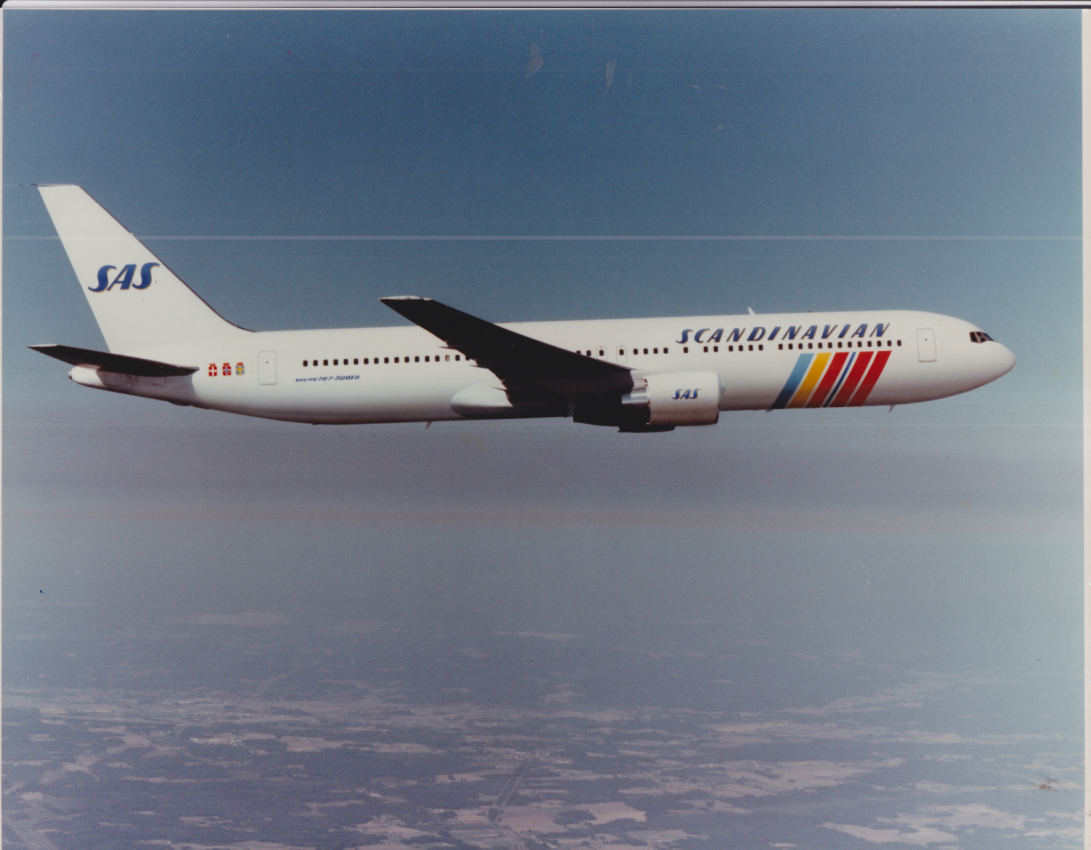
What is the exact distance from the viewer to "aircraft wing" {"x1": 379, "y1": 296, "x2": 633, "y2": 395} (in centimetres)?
1295

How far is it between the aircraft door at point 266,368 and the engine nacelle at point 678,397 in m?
6.51

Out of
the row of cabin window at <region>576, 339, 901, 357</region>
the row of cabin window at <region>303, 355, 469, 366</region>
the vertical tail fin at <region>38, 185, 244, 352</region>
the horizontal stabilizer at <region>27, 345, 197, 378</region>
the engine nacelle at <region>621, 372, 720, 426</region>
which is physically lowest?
the engine nacelle at <region>621, 372, 720, 426</region>

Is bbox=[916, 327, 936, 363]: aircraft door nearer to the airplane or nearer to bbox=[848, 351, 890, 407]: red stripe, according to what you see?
the airplane

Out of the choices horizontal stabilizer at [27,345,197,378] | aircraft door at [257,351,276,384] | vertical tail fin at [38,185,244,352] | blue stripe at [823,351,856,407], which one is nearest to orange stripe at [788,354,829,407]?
blue stripe at [823,351,856,407]

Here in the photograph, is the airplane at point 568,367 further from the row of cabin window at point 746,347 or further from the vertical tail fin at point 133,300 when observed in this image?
the vertical tail fin at point 133,300

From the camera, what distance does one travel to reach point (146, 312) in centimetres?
1539

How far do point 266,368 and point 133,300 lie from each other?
332 cm

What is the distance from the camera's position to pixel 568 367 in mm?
13547

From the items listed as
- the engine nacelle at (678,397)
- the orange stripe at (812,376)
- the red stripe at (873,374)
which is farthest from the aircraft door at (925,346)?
the engine nacelle at (678,397)

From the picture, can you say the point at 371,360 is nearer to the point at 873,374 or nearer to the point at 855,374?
the point at 855,374

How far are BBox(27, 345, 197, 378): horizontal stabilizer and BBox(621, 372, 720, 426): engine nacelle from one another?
849cm

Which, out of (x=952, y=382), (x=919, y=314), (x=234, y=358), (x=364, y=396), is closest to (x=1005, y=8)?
(x=919, y=314)

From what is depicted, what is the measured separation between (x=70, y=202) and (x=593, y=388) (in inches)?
416

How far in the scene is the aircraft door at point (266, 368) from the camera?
14.5 m
